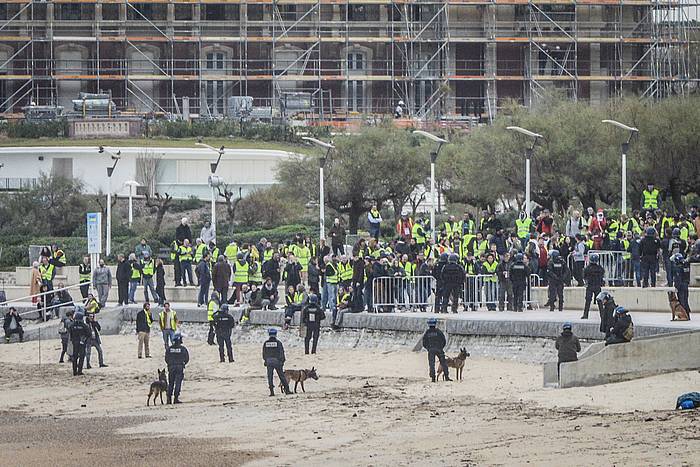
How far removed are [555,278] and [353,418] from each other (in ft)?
33.3

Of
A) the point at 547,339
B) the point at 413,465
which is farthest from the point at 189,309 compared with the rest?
the point at 413,465

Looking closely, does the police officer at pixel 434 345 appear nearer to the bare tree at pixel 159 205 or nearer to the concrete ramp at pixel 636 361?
the concrete ramp at pixel 636 361

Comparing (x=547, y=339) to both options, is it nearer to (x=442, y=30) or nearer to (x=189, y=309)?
(x=189, y=309)

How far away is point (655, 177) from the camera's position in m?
53.1

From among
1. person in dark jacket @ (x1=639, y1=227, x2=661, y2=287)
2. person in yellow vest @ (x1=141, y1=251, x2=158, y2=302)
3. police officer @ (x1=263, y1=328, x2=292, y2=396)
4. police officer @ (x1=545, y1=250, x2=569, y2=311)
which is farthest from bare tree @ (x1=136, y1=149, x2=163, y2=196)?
police officer @ (x1=263, y1=328, x2=292, y2=396)

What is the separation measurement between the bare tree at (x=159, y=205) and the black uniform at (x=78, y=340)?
2313 cm

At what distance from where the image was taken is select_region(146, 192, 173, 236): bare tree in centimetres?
6072

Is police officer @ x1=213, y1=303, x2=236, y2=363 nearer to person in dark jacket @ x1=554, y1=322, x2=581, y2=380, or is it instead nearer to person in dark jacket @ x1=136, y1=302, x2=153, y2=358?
person in dark jacket @ x1=136, y1=302, x2=153, y2=358

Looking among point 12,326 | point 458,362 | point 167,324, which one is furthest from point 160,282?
point 458,362

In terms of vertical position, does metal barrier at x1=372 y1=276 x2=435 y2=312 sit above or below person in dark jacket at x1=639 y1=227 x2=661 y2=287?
below

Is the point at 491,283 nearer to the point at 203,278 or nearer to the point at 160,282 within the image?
the point at 203,278

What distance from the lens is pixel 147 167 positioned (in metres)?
71.6

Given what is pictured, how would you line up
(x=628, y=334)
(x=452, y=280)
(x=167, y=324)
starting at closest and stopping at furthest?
(x=628, y=334) < (x=452, y=280) < (x=167, y=324)

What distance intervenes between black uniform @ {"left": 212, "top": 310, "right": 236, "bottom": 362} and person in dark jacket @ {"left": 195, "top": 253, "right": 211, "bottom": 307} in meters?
4.89
